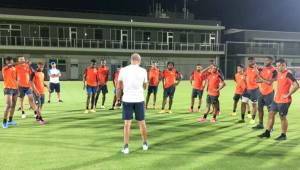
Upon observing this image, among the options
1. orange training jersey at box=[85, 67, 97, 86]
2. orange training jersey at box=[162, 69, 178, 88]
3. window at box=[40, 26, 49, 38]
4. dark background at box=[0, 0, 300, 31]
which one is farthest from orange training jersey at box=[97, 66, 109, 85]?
dark background at box=[0, 0, 300, 31]

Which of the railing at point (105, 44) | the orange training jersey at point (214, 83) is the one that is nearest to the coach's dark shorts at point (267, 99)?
the orange training jersey at point (214, 83)

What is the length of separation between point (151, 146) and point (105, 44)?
39.7 metres

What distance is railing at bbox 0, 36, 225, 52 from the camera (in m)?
43.0

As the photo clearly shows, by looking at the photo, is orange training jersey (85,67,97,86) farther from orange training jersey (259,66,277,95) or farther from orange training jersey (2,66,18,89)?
orange training jersey (259,66,277,95)

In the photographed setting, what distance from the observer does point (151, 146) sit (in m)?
8.11

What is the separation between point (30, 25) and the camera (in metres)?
43.6

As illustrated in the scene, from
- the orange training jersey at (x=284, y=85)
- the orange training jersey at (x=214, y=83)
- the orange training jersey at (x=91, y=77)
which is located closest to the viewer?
the orange training jersey at (x=284, y=85)

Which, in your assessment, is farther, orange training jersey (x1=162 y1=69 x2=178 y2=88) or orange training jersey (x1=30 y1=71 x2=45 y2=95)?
orange training jersey (x1=162 y1=69 x2=178 y2=88)

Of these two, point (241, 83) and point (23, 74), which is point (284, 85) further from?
point (23, 74)

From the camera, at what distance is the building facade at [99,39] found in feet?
141

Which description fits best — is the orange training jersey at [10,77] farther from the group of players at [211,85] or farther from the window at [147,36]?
the window at [147,36]

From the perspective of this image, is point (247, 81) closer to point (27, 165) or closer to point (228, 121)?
point (228, 121)

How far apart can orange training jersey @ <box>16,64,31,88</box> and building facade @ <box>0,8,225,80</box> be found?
32618 millimetres

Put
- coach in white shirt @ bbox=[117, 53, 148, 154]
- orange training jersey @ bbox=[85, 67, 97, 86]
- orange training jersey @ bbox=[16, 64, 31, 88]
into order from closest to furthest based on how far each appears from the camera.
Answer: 1. coach in white shirt @ bbox=[117, 53, 148, 154]
2. orange training jersey @ bbox=[16, 64, 31, 88]
3. orange training jersey @ bbox=[85, 67, 97, 86]
